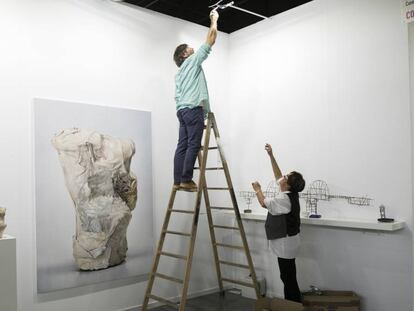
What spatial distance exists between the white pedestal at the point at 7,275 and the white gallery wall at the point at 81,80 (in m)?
0.80

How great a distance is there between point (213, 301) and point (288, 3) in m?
3.48

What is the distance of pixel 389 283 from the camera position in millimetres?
3646

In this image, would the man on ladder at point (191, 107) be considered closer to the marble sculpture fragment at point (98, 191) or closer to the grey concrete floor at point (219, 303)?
the marble sculpture fragment at point (98, 191)

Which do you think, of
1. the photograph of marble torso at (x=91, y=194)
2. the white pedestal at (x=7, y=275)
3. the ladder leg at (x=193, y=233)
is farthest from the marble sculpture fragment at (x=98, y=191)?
the white pedestal at (x=7, y=275)

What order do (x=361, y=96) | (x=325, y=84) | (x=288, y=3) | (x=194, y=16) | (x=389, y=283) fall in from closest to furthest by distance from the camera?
(x=389, y=283), (x=361, y=96), (x=325, y=84), (x=288, y=3), (x=194, y=16)

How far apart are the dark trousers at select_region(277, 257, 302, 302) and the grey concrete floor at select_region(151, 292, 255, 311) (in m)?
0.68

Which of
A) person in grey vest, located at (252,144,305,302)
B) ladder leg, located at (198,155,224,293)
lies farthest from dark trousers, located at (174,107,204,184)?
person in grey vest, located at (252,144,305,302)

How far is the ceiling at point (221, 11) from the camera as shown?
4.49m

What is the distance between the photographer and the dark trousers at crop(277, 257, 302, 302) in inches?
147

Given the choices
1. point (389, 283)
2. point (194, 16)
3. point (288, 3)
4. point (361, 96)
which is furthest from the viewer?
point (194, 16)

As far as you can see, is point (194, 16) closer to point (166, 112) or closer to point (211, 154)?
point (166, 112)

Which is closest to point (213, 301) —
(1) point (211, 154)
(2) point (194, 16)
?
(1) point (211, 154)

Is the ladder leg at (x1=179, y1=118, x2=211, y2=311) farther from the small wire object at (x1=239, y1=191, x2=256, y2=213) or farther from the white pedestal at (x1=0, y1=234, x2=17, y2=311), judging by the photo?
the white pedestal at (x1=0, y1=234, x2=17, y2=311)

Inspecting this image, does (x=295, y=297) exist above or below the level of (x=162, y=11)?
below
